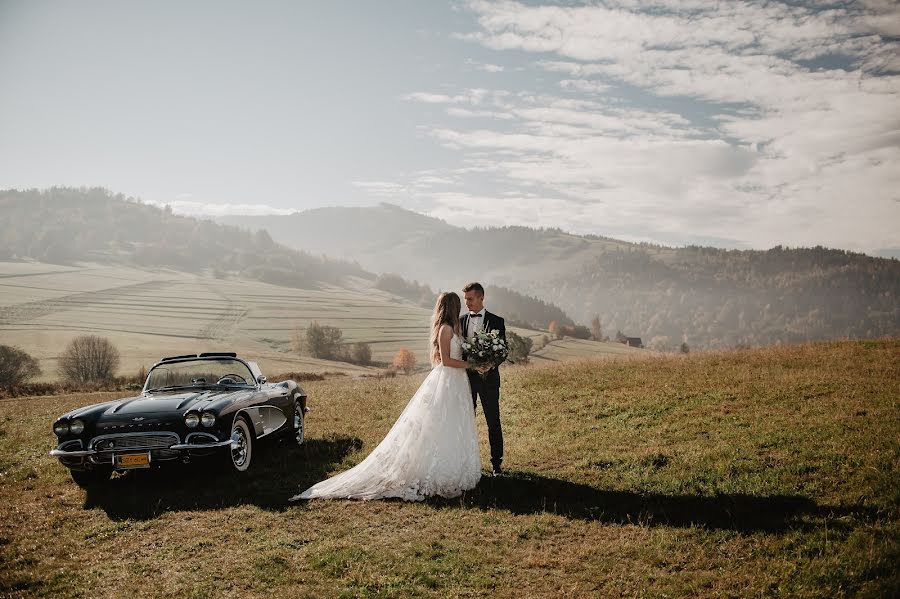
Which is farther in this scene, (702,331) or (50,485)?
(702,331)

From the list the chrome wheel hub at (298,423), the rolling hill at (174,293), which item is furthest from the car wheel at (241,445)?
the rolling hill at (174,293)

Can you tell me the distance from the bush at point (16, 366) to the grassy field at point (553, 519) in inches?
2275

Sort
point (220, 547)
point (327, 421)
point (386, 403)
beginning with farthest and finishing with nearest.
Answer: point (386, 403) < point (327, 421) < point (220, 547)

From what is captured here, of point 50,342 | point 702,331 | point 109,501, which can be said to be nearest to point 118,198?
point 50,342

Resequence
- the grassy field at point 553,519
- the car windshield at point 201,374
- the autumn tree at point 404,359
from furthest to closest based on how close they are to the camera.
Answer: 1. the autumn tree at point 404,359
2. the car windshield at point 201,374
3. the grassy field at point 553,519

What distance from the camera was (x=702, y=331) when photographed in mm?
189250

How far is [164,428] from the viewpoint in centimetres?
875

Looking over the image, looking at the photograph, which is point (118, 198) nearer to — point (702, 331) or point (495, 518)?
point (702, 331)

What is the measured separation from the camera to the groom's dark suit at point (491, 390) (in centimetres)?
909

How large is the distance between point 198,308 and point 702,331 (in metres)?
155

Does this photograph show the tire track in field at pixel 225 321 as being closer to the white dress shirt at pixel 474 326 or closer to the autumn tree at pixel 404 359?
the autumn tree at pixel 404 359

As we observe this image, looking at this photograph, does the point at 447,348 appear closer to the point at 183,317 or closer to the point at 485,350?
the point at 485,350

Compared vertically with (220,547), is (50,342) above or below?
below

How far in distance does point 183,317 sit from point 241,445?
106 meters
